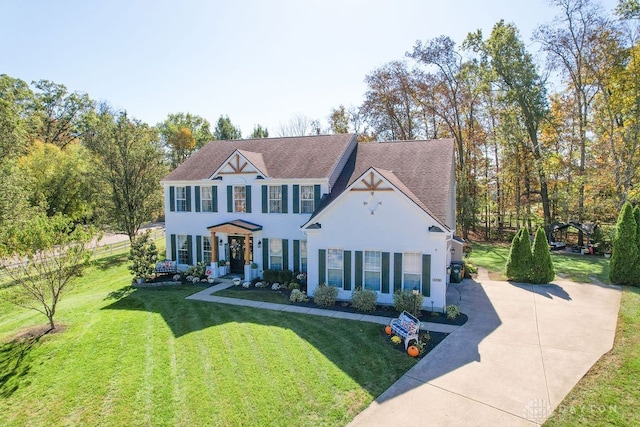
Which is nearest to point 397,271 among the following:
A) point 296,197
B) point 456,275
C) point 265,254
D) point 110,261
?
point 456,275

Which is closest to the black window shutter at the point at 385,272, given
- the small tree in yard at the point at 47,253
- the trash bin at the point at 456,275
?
Result: the trash bin at the point at 456,275

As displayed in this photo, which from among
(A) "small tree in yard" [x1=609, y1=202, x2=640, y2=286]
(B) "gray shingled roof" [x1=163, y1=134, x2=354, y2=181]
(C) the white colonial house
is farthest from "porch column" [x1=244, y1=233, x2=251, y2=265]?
(A) "small tree in yard" [x1=609, y1=202, x2=640, y2=286]

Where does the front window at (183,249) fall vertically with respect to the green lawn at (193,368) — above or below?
above

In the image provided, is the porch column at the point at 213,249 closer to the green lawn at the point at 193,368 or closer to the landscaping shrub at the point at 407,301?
the green lawn at the point at 193,368

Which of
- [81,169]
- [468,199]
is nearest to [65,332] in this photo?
[81,169]

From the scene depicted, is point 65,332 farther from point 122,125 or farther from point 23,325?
point 122,125

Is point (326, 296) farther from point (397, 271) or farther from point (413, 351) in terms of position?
point (413, 351)

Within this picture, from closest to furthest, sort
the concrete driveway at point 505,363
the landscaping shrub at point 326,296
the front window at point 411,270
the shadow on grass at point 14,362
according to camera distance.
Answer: the concrete driveway at point 505,363 < the shadow on grass at point 14,362 < the front window at point 411,270 < the landscaping shrub at point 326,296
